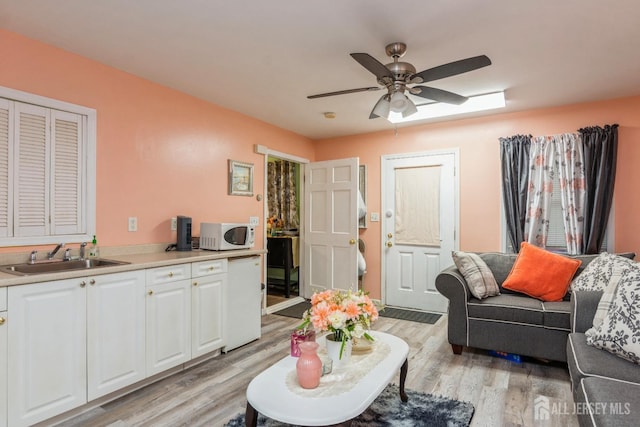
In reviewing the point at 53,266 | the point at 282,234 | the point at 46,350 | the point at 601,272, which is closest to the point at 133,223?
the point at 53,266

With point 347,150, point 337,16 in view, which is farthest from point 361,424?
point 347,150

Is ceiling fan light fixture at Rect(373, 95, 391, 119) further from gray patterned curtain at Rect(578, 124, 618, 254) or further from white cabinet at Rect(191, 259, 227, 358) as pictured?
gray patterned curtain at Rect(578, 124, 618, 254)

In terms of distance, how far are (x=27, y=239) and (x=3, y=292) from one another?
0.63 m

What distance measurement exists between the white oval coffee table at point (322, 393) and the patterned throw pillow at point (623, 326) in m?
1.04

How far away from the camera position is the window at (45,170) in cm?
222

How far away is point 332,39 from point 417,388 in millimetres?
2451

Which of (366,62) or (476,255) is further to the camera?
(476,255)

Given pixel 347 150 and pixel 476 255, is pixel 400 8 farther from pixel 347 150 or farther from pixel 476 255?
pixel 347 150

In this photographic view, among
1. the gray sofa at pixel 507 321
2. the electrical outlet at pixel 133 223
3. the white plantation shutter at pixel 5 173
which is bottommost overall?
the gray sofa at pixel 507 321

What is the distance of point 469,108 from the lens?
3.66 metres

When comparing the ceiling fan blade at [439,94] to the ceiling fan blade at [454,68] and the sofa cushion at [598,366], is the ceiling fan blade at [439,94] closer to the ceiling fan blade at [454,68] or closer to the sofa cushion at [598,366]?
the ceiling fan blade at [454,68]

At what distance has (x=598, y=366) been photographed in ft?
5.48

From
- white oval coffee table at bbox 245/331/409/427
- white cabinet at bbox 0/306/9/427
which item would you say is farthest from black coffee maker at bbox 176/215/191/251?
white oval coffee table at bbox 245/331/409/427

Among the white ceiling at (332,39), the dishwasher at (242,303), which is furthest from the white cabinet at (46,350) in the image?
the white ceiling at (332,39)
